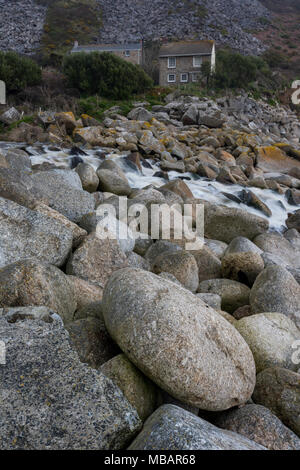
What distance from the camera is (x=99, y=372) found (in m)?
2.11

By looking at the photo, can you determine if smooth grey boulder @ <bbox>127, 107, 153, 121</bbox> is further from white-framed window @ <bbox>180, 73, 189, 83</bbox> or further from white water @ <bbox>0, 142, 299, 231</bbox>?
white-framed window @ <bbox>180, 73, 189, 83</bbox>

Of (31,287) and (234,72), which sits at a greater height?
(234,72)

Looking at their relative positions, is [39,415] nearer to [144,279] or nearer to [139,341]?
[139,341]

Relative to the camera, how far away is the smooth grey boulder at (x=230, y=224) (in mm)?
6508

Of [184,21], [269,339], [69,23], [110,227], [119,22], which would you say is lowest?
[269,339]

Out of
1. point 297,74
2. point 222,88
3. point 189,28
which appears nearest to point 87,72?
point 222,88

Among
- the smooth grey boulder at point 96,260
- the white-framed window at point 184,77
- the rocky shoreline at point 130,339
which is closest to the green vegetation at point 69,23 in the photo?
the white-framed window at point 184,77

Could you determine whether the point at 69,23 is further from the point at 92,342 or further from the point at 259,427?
the point at 259,427

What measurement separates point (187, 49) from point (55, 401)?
35.0 m

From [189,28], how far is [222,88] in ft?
71.9

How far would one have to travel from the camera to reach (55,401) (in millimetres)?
1895

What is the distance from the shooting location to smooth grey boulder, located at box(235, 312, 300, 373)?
3107mm

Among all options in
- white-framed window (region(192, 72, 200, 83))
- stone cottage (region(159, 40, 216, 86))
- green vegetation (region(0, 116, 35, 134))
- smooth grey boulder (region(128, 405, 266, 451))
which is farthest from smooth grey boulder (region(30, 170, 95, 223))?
stone cottage (region(159, 40, 216, 86))

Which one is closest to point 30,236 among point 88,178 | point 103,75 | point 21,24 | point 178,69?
point 88,178
